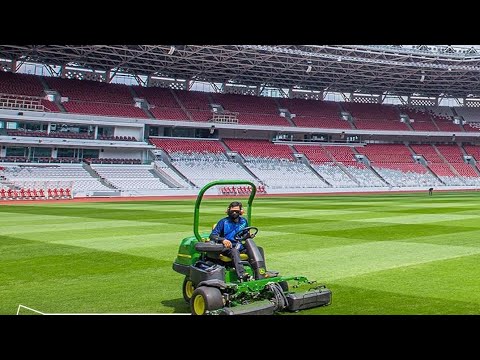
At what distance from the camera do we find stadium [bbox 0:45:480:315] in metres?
9.53

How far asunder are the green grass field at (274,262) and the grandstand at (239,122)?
21.5 m

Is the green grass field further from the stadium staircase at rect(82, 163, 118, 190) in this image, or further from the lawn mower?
the stadium staircase at rect(82, 163, 118, 190)

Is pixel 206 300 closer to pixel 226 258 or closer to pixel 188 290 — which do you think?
pixel 226 258

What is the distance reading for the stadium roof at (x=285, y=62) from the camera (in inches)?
1708

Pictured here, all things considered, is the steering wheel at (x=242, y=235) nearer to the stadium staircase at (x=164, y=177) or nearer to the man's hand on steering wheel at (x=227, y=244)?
the man's hand on steering wheel at (x=227, y=244)

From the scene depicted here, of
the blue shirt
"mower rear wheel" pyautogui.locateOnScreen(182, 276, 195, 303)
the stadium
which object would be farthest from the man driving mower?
"mower rear wheel" pyautogui.locateOnScreen(182, 276, 195, 303)

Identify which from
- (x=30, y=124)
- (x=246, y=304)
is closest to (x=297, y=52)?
(x=30, y=124)

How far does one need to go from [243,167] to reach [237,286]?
4541 cm

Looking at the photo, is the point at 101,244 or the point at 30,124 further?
the point at 30,124

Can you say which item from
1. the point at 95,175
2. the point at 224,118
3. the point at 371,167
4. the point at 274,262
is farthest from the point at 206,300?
the point at 371,167
